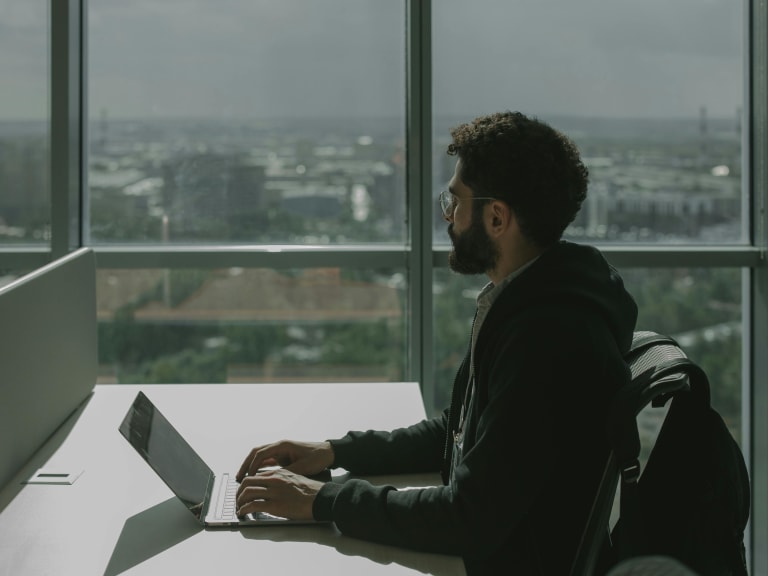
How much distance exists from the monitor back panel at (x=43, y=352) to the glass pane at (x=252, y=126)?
91 centimetres

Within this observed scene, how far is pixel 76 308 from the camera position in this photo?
231cm

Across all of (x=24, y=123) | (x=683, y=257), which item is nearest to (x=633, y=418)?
(x=683, y=257)

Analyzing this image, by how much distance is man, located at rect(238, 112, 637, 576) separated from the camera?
1432 mm

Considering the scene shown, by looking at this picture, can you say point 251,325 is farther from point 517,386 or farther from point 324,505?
point 517,386

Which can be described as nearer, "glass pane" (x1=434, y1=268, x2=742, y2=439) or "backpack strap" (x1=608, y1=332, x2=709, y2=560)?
"backpack strap" (x1=608, y1=332, x2=709, y2=560)

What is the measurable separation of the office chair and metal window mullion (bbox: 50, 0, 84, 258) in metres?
2.37

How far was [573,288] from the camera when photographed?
1.53 m

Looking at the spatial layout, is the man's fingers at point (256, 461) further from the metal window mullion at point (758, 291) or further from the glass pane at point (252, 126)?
the metal window mullion at point (758, 291)

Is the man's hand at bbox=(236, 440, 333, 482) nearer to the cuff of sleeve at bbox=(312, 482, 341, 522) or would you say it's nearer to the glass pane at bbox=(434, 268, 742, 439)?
the cuff of sleeve at bbox=(312, 482, 341, 522)

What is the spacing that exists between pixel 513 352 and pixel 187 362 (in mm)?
2152

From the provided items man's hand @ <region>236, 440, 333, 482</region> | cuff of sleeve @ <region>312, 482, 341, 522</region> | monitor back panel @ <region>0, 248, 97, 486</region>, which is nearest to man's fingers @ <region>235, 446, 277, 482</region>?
man's hand @ <region>236, 440, 333, 482</region>

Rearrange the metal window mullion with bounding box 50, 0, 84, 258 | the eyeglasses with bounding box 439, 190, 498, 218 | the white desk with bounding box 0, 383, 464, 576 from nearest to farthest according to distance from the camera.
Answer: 1. the white desk with bounding box 0, 383, 464, 576
2. the eyeglasses with bounding box 439, 190, 498, 218
3. the metal window mullion with bounding box 50, 0, 84, 258

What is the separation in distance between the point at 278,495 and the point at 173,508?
23cm

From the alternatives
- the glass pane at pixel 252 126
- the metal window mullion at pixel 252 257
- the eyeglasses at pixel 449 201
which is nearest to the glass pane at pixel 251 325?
the metal window mullion at pixel 252 257
